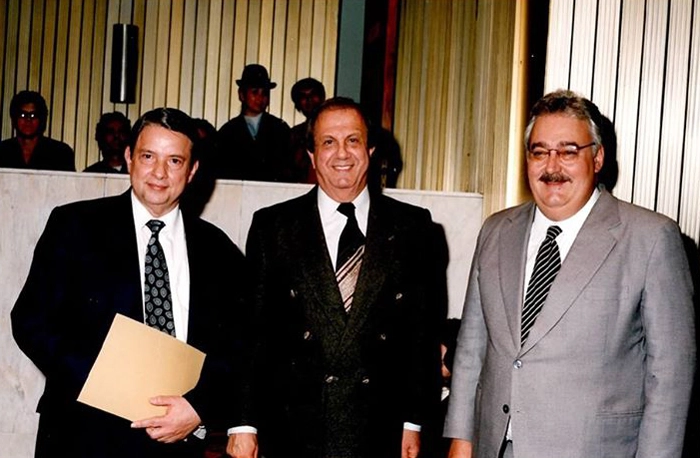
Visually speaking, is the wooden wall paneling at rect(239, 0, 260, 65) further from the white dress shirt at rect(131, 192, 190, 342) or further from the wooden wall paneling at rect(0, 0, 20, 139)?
the white dress shirt at rect(131, 192, 190, 342)

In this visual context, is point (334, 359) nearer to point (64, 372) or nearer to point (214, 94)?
point (64, 372)

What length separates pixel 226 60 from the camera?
742cm

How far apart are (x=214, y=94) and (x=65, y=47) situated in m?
1.36

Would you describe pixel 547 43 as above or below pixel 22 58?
below

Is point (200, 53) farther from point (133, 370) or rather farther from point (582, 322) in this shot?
point (582, 322)

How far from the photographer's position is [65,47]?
7488 mm

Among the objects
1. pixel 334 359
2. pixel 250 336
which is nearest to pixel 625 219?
pixel 334 359

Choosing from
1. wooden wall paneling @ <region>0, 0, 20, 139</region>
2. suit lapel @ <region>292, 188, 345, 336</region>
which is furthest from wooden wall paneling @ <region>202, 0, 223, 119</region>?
suit lapel @ <region>292, 188, 345, 336</region>

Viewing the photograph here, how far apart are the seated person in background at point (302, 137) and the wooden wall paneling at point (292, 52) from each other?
0.81 metres

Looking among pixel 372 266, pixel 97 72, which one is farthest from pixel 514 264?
pixel 97 72

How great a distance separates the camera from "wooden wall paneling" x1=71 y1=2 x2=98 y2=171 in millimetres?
7480

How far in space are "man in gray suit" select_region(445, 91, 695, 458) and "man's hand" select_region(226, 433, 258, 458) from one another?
65cm

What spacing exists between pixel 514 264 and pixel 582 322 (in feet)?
0.85

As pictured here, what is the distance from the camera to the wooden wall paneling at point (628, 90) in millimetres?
3090
